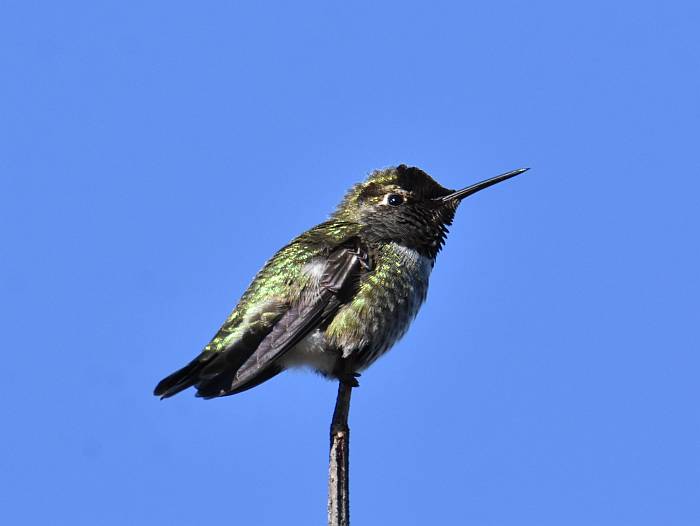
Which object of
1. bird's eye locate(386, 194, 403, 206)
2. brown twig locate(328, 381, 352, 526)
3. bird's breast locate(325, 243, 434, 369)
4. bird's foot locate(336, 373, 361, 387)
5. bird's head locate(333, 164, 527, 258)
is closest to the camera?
brown twig locate(328, 381, 352, 526)

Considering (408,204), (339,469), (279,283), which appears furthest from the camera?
(408,204)

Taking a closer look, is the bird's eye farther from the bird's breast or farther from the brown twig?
the brown twig

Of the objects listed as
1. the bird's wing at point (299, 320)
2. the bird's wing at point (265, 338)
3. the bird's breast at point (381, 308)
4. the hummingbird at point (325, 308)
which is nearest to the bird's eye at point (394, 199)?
the hummingbird at point (325, 308)

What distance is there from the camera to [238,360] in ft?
22.7

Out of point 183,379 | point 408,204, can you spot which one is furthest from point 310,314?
point 408,204

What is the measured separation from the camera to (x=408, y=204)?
8125 millimetres

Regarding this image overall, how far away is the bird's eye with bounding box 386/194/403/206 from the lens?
8156 mm

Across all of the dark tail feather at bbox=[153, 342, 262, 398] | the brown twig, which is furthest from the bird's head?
the brown twig

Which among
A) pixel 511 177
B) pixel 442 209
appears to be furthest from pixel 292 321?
pixel 511 177

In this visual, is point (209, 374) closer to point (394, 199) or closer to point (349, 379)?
point (349, 379)

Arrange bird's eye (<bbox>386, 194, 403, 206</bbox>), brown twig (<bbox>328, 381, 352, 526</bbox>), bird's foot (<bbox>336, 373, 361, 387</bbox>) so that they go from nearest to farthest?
brown twig (<bbox>328, 381, 352, 526</bbox>), bird's foot (<bbox>336, 373, 361, 387</bbox>), bird's eye (<bbox>386, 194, 403, 206</bbox>)

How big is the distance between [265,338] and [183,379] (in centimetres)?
61

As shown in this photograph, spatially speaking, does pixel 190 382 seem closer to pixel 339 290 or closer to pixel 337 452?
pixel 339 290

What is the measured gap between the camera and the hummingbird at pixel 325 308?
6859mm
